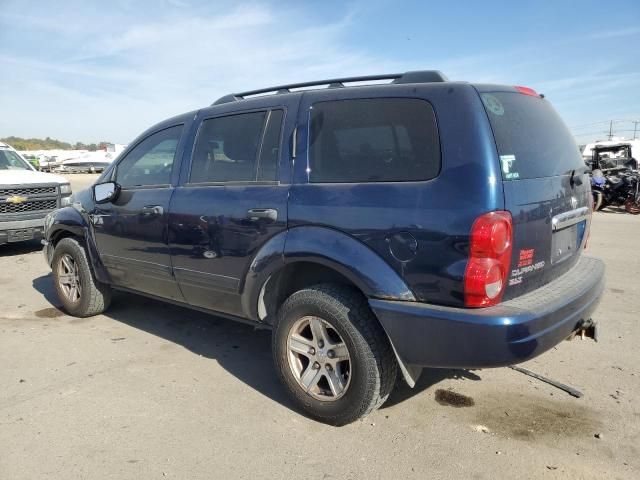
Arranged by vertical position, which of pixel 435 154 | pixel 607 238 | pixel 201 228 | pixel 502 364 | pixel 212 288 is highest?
pixel 435 154

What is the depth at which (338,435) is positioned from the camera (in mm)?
2951

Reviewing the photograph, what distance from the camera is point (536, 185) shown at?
108 inches

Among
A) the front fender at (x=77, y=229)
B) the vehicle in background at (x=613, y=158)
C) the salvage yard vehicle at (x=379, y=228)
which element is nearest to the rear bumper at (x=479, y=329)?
the salvage yard vehicle at (x=379, y=228)

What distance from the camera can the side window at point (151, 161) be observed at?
408cm

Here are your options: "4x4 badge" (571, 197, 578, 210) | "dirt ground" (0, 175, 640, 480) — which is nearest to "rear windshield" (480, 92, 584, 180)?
"4x4 badge" (571, 197, 578, 210)

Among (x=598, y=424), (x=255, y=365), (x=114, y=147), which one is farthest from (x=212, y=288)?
(x=114, y=147)

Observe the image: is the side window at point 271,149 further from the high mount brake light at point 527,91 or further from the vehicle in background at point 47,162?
the vehicle in background at point 47,162

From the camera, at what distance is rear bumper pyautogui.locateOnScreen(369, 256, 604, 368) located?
2469 millimetres

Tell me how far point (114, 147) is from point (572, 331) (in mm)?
54039

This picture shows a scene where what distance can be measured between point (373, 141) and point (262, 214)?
845 millimetres

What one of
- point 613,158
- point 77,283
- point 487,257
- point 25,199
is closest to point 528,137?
point 487,257

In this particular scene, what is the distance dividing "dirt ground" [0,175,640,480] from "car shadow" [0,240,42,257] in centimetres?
478

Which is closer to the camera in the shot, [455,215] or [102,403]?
[455,215]

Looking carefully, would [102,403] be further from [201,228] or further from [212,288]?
[201,228]
